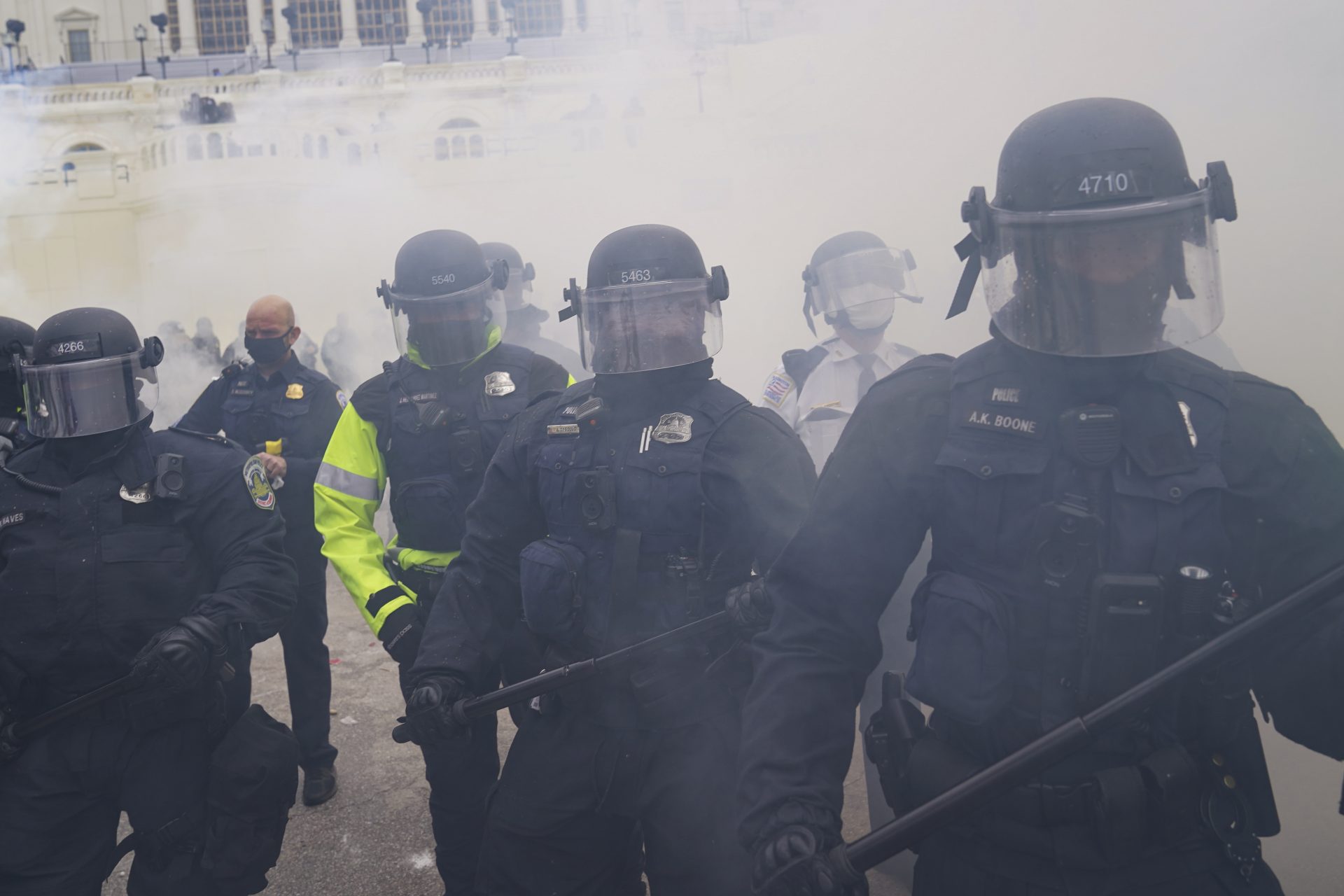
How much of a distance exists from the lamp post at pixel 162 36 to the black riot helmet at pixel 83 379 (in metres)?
31.1

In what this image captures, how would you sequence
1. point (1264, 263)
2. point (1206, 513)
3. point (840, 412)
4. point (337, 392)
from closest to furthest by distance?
1. point (1206, 513)
2. point (840, 412)
3. point (337, 392)
4. point (1264, 263)

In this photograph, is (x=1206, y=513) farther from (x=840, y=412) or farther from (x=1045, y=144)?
(x=840, y=412)

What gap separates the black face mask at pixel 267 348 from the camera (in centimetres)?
450

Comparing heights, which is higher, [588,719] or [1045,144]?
[1045,144]

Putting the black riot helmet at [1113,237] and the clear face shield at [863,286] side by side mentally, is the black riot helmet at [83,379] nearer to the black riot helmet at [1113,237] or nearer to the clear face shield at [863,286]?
the black riot helmet at [1113,237]

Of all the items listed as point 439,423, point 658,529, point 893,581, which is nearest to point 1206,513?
point 893,581

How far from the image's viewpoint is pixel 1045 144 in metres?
1.67

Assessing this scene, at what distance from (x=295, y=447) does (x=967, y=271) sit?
10.8 feet

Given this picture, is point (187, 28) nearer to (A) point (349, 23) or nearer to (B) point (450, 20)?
(A) point (349, 23)

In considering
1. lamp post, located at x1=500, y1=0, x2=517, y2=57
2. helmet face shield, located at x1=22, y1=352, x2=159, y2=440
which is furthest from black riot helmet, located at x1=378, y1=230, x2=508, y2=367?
lamp post, located at x1=500, y1=0, x2=517, y2=57

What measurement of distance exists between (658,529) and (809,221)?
9344 mm

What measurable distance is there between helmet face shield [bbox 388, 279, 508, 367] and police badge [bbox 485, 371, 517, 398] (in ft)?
0.31

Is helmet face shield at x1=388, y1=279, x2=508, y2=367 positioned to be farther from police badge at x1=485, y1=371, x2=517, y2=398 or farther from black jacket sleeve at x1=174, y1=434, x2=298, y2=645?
black jacket sleeve at x1=174, y1=434, x2=298, y2=645

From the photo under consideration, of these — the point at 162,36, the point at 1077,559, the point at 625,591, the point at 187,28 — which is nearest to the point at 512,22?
the point at 162,36
